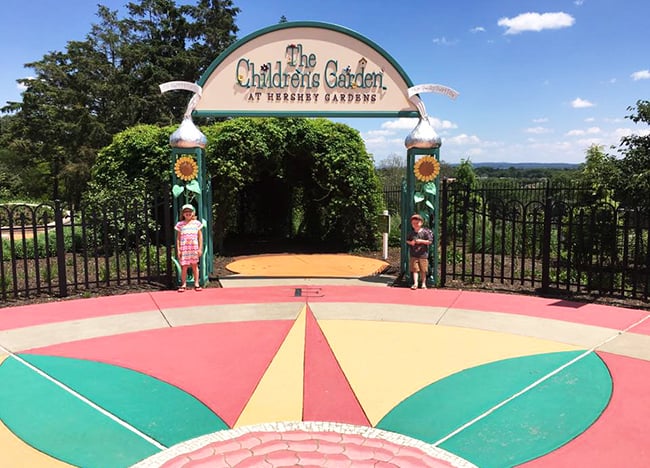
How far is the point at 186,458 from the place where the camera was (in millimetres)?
3180

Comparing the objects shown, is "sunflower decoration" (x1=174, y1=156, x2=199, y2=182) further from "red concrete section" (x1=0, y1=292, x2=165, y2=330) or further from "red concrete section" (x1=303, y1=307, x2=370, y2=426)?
"red concrete section" (x1=303, y1=307, x2=370, y2=426)

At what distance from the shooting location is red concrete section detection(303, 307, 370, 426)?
12.3 ft

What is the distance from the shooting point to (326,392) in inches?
164

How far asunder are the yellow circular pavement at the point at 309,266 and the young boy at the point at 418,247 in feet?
5.55

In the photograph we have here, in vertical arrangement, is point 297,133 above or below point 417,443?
above

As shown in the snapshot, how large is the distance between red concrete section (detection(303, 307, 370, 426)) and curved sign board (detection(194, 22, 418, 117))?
4.86 m

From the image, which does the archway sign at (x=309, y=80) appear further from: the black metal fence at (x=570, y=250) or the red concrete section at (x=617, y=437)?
the red concrete section at (x=617, y=437)

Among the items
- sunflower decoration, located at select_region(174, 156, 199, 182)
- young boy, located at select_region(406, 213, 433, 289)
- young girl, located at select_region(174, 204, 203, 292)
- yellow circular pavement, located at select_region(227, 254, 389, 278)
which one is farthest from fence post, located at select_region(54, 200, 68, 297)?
young boy, located at select_region(406, 213, 433, 289)

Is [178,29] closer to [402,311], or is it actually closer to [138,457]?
[402,311]

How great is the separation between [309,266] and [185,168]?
386 centimetres

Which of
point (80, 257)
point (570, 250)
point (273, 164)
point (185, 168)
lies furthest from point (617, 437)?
point (80, 257)

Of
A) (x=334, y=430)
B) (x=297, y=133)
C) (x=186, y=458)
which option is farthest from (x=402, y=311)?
(x=297, y=133)

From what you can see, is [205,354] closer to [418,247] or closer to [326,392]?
[326,392]

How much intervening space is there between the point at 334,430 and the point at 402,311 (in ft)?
11.5
